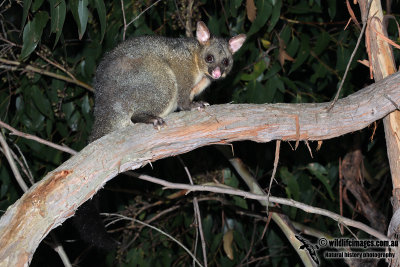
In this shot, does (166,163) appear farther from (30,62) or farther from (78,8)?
(78,8)

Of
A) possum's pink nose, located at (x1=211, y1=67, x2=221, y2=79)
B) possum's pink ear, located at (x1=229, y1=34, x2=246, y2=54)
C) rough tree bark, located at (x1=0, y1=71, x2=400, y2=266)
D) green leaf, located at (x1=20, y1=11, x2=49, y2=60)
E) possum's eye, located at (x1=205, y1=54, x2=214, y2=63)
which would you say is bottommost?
rough tree bark, located at (x1=0, y1=71, x2=400, y2=266)

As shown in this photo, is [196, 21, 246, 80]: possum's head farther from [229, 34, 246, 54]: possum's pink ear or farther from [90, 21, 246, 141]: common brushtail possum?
[90, 21, 246, 141]: common brushtail possum

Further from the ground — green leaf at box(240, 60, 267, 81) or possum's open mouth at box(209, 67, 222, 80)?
possum's open mouth at box(209, 67, 222, 80)

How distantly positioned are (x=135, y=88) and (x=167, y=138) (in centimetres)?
82

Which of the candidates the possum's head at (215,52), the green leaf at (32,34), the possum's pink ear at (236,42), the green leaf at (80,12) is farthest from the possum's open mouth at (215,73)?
the green leaf at (32,34)

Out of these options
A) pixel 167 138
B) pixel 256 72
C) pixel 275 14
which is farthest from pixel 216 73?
pixel 167 138

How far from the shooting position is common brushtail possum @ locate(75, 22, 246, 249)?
3268 millimetres

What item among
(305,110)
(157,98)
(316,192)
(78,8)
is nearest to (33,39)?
(78,8)

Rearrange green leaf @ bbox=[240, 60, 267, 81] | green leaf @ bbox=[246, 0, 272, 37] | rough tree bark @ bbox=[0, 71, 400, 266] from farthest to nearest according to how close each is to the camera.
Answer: green leaf @ bbox=[240, 60, 267, 81]
green leaf @ bbox=[246, 0, 272, 37]
rough tree bark @ bbox=[0, 71, 400, 266]

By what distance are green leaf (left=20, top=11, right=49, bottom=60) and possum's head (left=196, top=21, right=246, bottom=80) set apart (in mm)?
1296

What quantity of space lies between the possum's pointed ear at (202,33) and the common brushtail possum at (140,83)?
25 cm

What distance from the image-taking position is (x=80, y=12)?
11.2ft

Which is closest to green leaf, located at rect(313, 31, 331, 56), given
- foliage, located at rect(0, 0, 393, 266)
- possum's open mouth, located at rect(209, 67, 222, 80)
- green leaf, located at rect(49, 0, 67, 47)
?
foliage, located at rect(0, 0, 393, 266)

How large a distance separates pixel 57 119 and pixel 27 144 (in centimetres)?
47
